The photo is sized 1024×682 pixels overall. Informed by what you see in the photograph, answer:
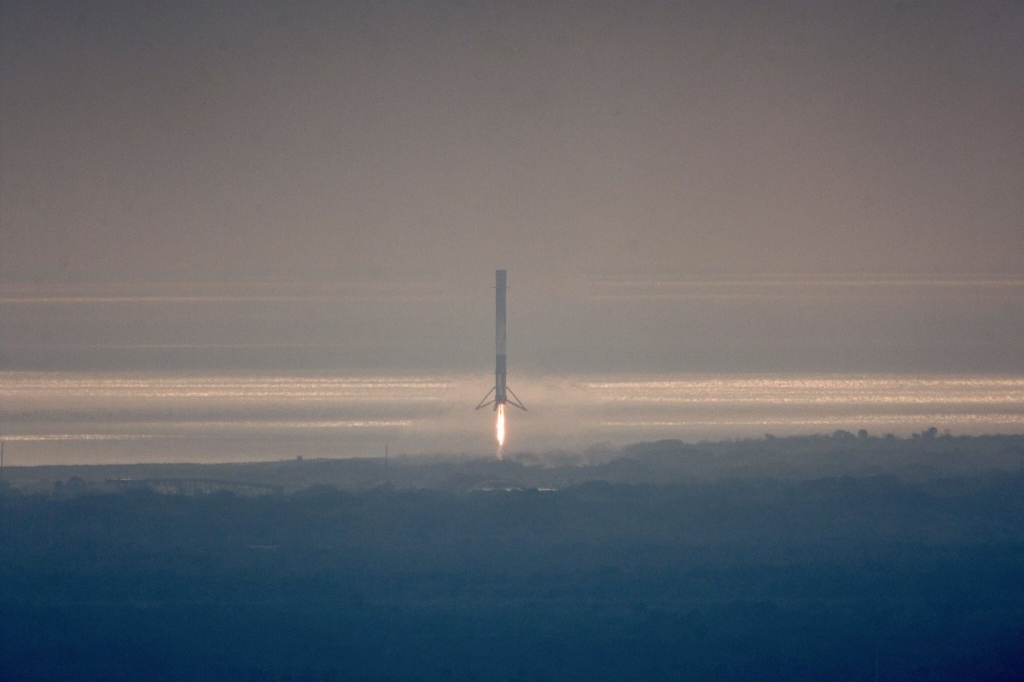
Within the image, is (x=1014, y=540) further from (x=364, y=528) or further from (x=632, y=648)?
(x=364, y=528)

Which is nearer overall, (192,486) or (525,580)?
(525,580)

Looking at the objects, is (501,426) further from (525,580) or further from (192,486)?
(192,486)

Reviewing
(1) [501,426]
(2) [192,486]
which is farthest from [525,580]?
(2) [192,486]

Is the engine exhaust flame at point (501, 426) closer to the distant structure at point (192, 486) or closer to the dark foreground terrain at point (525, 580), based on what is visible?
the dark foreground terrain at point (525, 580)

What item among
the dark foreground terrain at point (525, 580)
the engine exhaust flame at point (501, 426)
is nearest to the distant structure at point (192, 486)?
the dark foreground terrain at point (525, 580)

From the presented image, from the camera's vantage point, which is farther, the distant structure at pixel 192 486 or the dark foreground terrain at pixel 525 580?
the distant structure at pixel 192 486

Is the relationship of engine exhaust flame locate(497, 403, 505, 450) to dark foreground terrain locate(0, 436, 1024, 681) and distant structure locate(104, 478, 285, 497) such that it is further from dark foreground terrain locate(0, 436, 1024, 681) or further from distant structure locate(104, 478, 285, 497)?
distant structure locate(104, 478, 285, 497)

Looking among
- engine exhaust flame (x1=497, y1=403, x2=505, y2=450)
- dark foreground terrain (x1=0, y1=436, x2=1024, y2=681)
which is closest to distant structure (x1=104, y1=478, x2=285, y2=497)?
dark foreground terrain (x1=0, y1=436, x2=1024, y2=681)

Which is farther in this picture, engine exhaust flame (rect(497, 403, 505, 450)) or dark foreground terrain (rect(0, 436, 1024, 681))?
engine exhaust flame (rect(497, 403, 505, 450))

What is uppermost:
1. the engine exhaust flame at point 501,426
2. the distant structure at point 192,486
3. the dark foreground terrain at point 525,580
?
the engine exhaust flame at point 501,426
